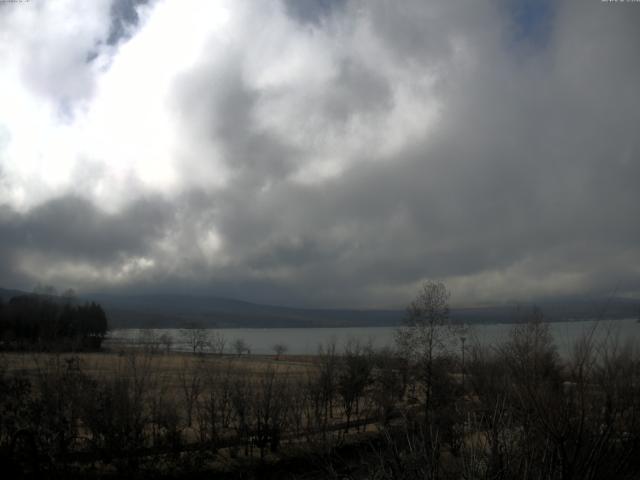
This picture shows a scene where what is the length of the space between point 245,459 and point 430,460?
73.1 feet

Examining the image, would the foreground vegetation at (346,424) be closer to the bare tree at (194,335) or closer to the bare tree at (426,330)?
the bare tree at (426,330)

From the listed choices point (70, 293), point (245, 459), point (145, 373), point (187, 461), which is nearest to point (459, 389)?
point (245, 459)

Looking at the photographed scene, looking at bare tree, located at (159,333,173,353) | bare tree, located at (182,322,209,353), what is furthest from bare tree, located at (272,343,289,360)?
bare tree, located at (159,333,173,353)

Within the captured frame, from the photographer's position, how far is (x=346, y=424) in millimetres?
35812

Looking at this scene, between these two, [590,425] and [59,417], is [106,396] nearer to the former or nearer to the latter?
[59,417]

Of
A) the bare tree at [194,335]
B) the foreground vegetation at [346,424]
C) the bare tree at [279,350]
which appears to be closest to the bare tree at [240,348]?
the bare tree at [279,350]

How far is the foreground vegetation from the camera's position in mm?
7383

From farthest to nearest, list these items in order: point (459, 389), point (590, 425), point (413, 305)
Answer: point (413, 305)
point (459, 389)
point (590, 425)

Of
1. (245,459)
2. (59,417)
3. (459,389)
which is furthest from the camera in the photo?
(459,389)

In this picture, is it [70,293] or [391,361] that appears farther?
[70,293]

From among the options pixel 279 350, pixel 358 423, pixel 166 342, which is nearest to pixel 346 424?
pixel 358 423

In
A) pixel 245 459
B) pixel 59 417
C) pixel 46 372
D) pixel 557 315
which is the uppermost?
pixel 557 315

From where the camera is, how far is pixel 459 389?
39.6 meters

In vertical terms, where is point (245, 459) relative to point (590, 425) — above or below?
below
